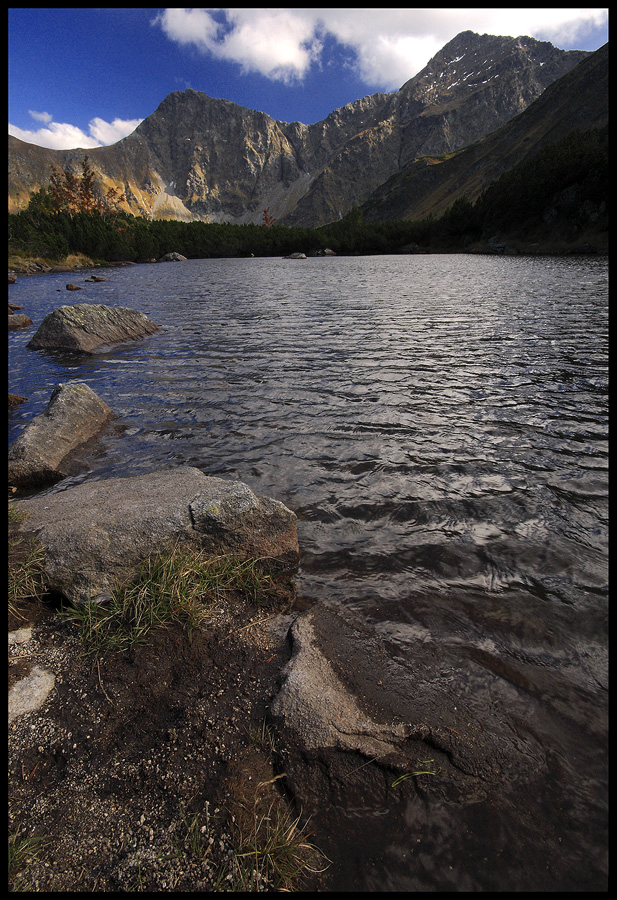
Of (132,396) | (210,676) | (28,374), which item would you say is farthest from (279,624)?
(28,374)

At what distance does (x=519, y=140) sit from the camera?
461 ft

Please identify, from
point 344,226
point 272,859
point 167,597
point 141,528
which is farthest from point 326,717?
point 344,226

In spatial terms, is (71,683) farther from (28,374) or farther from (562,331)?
(562,331)

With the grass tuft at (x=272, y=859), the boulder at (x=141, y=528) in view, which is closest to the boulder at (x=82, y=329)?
the boulder at (x=141, y=528)

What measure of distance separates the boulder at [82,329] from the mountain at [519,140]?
129473 millimetres

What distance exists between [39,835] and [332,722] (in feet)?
6.45

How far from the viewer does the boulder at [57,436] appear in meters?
7.32

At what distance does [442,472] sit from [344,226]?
155 meters

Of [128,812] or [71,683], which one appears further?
[71,683]

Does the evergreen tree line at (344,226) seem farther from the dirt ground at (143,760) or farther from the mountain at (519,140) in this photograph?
the dirt ground at (143,760)

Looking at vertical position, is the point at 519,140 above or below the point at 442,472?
above

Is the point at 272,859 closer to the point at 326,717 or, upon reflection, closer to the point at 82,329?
the point at 326,717

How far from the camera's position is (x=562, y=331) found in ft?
54.0

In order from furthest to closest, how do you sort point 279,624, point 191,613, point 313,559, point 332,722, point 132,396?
point 132,396
point 313,559
point 279,624
point 191,613
point 332,722
